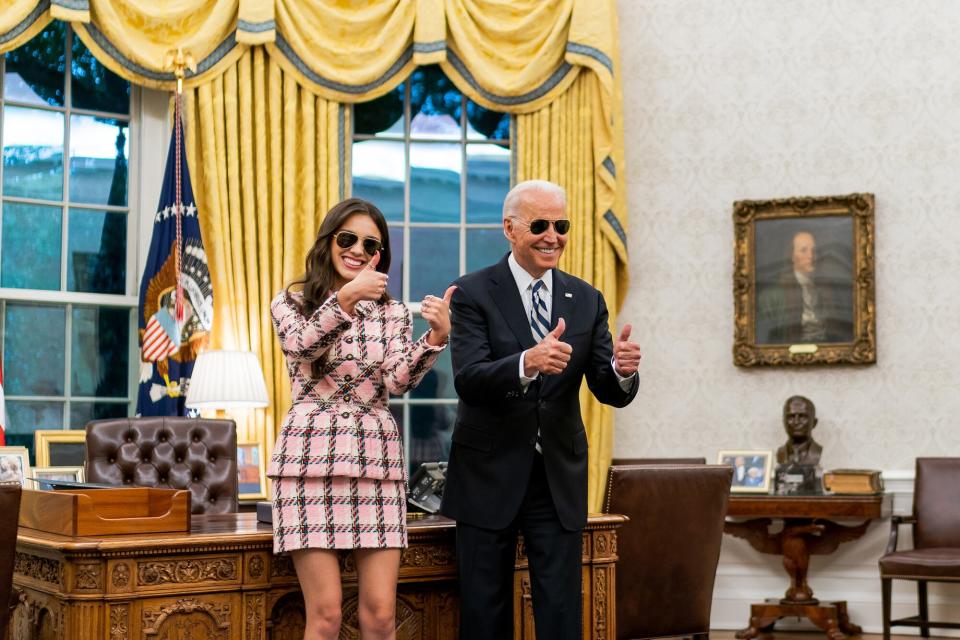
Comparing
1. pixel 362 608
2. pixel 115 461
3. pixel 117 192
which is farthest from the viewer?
pixel 117 192

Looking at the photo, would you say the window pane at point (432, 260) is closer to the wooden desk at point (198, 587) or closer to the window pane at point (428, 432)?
the window pane at point (428, 432)

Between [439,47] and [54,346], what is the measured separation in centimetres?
264

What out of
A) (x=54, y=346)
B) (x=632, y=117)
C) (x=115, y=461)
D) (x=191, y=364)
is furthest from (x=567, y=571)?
(x=632, y=117)

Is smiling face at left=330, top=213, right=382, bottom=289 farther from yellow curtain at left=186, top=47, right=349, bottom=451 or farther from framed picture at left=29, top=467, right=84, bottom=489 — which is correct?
yellow curtain at left=186, top=47, right=349, bottom=451

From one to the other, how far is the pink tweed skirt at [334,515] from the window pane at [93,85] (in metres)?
4.10

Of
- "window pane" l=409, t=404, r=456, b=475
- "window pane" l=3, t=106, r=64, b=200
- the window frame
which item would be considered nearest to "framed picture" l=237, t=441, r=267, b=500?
the window frame

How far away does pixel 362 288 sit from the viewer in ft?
9.86

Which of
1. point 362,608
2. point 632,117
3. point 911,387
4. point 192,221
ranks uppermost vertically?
point 632,117

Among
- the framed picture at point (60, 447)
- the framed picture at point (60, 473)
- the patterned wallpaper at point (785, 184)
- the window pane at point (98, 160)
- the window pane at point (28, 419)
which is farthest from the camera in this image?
the patterned wallpaper at point (785, 184)

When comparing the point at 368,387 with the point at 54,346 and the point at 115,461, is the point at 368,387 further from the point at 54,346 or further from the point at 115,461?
the point at 54,346

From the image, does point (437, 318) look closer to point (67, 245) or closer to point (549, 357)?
point (549, 357)

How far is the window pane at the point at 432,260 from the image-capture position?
7250 millimetres

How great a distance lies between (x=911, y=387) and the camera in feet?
22.6

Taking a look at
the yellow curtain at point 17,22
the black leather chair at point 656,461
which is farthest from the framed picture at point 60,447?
the black leather chair at point 656,461
